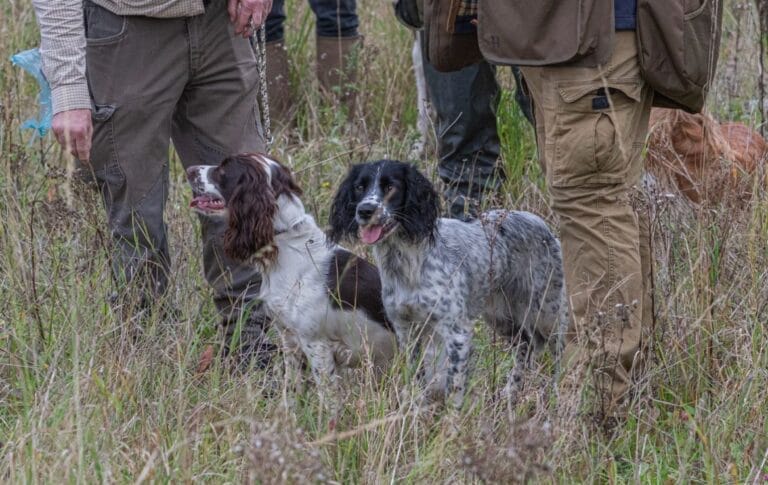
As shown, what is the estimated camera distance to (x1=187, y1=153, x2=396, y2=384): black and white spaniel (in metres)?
4.32

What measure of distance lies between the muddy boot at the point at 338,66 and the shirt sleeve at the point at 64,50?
354cm

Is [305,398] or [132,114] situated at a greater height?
[132,114]

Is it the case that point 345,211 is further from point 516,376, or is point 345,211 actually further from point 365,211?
point 516,376

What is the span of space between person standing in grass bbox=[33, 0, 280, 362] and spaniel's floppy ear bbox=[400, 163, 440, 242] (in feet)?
2.19

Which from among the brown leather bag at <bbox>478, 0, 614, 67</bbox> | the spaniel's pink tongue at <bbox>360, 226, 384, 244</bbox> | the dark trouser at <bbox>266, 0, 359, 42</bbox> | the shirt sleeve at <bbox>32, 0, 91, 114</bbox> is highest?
the brown leather bag at <bbox>478, 0, 614, 67</bbox>

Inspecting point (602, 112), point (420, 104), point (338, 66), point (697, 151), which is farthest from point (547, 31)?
point (338, 66)

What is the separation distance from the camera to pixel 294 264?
14.8ft

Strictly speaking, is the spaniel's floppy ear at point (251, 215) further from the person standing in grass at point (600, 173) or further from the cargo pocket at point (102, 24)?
the person standing in grass at point (600, 173)

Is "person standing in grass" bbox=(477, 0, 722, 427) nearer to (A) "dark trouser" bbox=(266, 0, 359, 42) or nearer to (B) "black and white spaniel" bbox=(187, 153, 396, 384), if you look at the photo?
(B) "black and white spaniel" bbox=(187, 153, 396, 384)

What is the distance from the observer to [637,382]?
12.6ft

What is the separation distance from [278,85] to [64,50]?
367 centimetres

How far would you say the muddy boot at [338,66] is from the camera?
303 inches

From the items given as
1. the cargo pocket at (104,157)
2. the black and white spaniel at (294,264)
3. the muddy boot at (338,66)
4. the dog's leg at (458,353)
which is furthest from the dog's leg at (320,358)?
the muddy boot at (338,66)

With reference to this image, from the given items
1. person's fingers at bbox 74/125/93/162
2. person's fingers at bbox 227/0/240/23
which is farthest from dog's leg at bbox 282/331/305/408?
person's fingers at bbox 227/0/240/23
